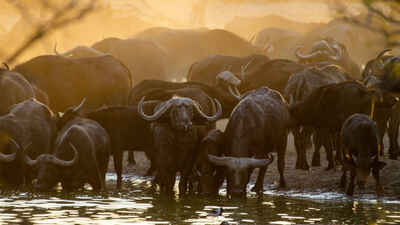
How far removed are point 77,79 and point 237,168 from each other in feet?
37.6

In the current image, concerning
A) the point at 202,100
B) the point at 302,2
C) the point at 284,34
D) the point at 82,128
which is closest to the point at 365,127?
the point at 202,100

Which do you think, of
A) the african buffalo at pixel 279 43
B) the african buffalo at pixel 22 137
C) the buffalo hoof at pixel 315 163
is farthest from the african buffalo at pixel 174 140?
the african buffalo at pixel 279 43

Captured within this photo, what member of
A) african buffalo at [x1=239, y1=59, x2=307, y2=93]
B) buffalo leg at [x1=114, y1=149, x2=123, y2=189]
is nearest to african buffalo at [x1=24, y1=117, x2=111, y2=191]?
buffalo leg at [x1=114, y1=149, x2=123, y2=189]

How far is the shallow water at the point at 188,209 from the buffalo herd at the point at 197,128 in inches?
23.5

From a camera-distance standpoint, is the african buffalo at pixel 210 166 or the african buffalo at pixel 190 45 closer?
the african buffalo at pixel 210 166

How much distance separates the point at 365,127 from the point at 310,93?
4112 mm

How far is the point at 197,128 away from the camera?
16703mm

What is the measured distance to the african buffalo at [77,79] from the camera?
998 inches

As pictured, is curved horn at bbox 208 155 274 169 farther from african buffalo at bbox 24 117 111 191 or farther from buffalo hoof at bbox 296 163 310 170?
buffalo hoof at bbox 296 163 310 170

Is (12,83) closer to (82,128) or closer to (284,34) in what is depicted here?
(82,128)

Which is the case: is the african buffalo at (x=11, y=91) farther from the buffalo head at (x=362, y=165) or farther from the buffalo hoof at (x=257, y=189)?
the buffalo head at (x=362, y=165)

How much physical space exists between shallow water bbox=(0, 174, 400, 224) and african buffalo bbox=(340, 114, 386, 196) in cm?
39

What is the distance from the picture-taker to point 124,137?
61.2 ft

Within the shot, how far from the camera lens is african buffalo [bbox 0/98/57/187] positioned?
57.6 feet
